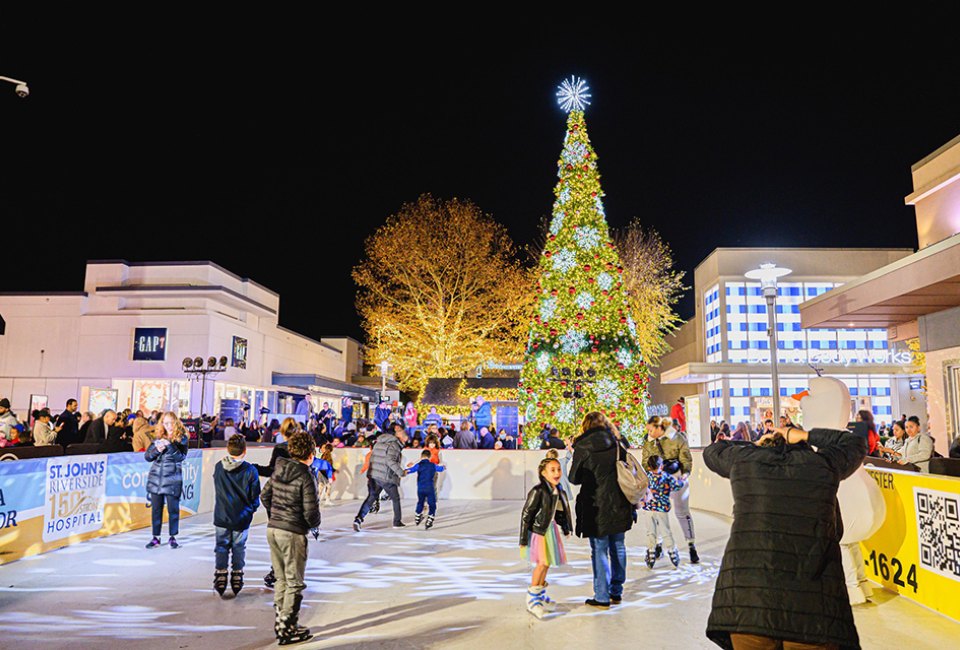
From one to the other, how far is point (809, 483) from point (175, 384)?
34471 mm

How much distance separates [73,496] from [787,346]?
1484 inches

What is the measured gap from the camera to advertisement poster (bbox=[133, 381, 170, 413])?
32.8 m

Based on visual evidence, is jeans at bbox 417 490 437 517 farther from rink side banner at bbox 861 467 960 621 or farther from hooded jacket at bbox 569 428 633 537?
rink side banner at bbox 861 467 960 621

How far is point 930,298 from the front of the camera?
44.5 feet

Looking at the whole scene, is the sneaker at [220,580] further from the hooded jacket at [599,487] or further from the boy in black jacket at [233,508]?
the hooded jacket at [599,487]

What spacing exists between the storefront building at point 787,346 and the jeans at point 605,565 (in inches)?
1248

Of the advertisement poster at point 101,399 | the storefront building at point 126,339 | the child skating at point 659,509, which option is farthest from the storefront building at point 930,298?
the advertisement poster at point 101,399

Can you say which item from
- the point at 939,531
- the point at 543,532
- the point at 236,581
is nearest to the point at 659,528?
the point at 543,532

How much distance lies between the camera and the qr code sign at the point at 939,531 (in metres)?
5.80

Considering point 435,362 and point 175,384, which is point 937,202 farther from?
point 175,384

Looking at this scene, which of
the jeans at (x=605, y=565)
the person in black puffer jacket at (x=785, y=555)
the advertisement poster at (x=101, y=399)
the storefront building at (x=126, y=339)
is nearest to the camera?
the person in black puffer jacket at (x=785, y=555)

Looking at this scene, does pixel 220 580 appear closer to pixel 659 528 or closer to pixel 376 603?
pixel 376 603

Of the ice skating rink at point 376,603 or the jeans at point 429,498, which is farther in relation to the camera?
the jeans at point 429,498

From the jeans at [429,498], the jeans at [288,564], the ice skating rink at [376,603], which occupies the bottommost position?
the ice skating rink at [376,603]
